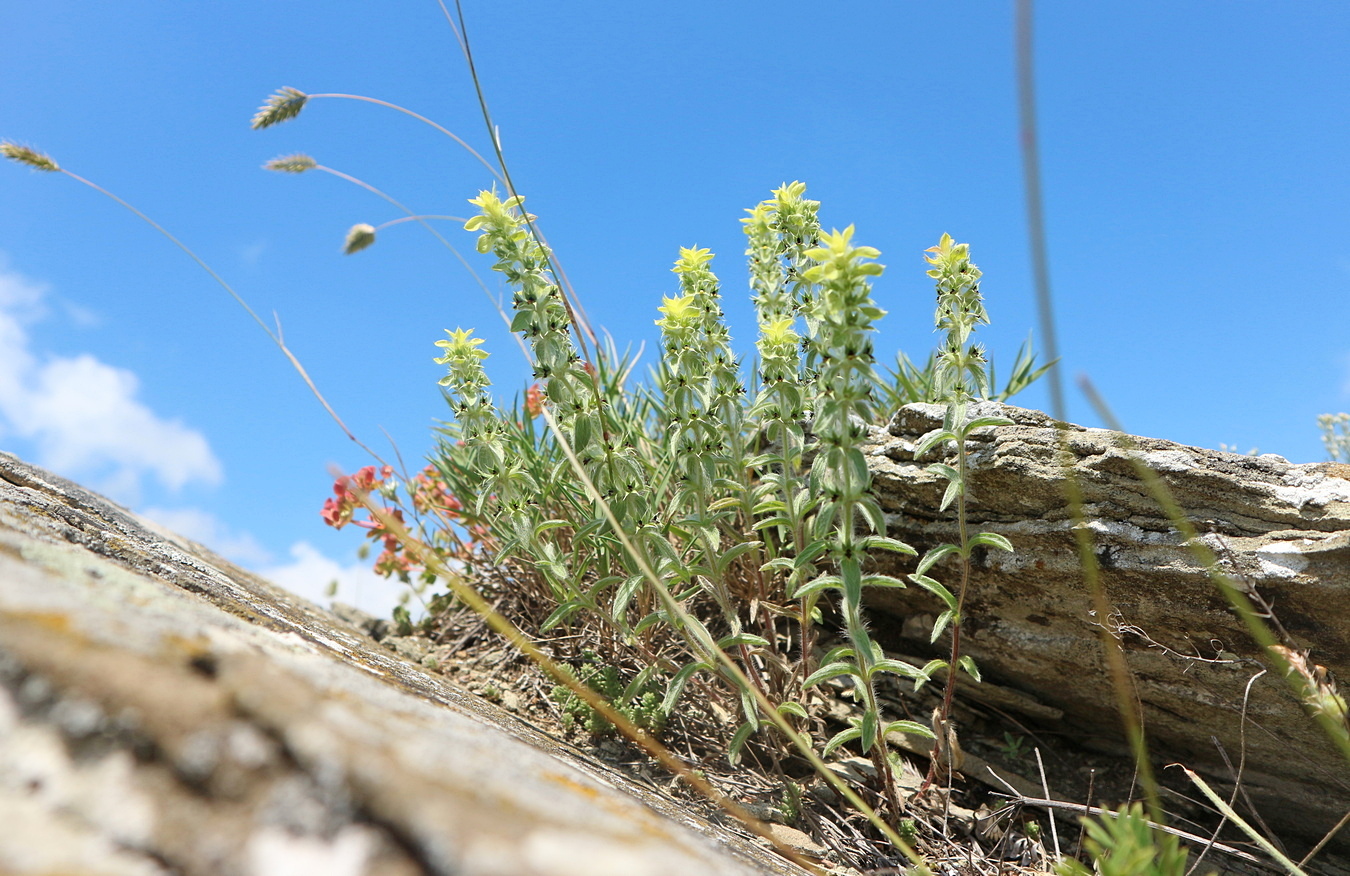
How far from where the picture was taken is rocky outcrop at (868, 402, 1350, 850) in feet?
9.86

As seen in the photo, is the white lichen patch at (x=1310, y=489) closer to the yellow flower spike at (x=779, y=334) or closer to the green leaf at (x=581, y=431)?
the yellow flower spike at (x=779, y=334)

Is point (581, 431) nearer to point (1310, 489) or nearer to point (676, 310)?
point (676, 310)

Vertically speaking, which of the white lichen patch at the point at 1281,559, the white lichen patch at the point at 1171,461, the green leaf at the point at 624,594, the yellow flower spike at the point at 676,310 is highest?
the white lichen patch at the point at 1171,461

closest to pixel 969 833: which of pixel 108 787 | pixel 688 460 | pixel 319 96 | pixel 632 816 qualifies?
pixel 688 460

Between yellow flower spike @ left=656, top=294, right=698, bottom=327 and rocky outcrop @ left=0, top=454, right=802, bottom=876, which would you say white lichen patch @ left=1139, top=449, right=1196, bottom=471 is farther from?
rocky outcrop @ left=0, top=454, right=802, bottom=876

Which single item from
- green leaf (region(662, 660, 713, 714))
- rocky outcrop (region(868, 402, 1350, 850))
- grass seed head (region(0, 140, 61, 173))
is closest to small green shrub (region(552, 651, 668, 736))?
green leaf (region(662, 660, 713, 714))

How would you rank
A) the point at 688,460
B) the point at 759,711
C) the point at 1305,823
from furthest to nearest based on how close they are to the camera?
the point at 1305,823 → the point at 759,711 → the point at 688,460

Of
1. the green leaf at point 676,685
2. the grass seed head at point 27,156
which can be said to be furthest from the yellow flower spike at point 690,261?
the grass seed head at point 27,156

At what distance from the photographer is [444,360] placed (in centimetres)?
327

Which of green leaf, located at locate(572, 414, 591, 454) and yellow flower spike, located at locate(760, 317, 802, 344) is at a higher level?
yellow flower spike, located at locate(760, 317, 802, 344)

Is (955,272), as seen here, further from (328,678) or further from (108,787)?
(108,787)

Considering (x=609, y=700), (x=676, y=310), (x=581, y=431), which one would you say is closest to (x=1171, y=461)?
(x=676, y=310)

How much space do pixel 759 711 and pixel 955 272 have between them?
6.26ft

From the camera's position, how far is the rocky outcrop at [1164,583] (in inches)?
118
